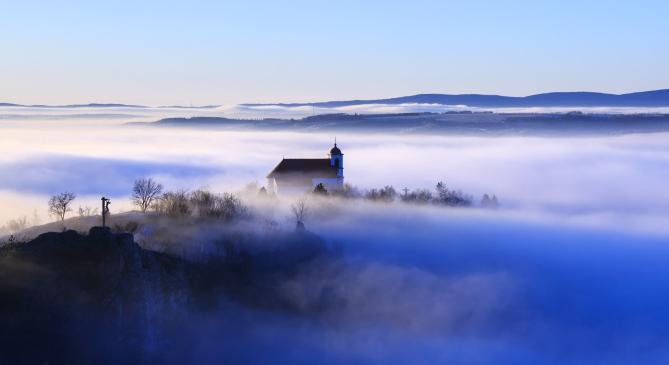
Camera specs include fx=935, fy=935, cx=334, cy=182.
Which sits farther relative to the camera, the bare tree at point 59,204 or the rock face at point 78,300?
the bare tree at point 59,204

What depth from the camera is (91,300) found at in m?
43.6

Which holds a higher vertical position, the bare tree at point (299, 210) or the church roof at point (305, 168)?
the church roof at point (305, 168)

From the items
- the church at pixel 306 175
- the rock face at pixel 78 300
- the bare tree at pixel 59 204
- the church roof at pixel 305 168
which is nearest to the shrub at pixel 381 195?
the church at pixel 306 175

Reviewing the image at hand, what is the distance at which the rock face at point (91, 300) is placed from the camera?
40.4 meters

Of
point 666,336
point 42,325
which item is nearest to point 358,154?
point 666,336

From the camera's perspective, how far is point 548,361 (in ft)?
199

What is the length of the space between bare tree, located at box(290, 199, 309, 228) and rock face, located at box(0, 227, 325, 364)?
20.3 metres

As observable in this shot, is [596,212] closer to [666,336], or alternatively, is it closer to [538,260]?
[538,260]

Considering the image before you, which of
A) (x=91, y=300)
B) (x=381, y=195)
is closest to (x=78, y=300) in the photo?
(x=91, y=300)

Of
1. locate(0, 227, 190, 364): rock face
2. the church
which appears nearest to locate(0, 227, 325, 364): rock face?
locate(0, 227, 190, 364): rock face

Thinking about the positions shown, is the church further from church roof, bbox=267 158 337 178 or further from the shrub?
the shrub

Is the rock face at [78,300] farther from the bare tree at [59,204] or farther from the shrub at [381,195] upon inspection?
the shrub at [381,195]

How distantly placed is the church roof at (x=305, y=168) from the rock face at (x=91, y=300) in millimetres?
33089

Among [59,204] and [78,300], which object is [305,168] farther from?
[78,300]
